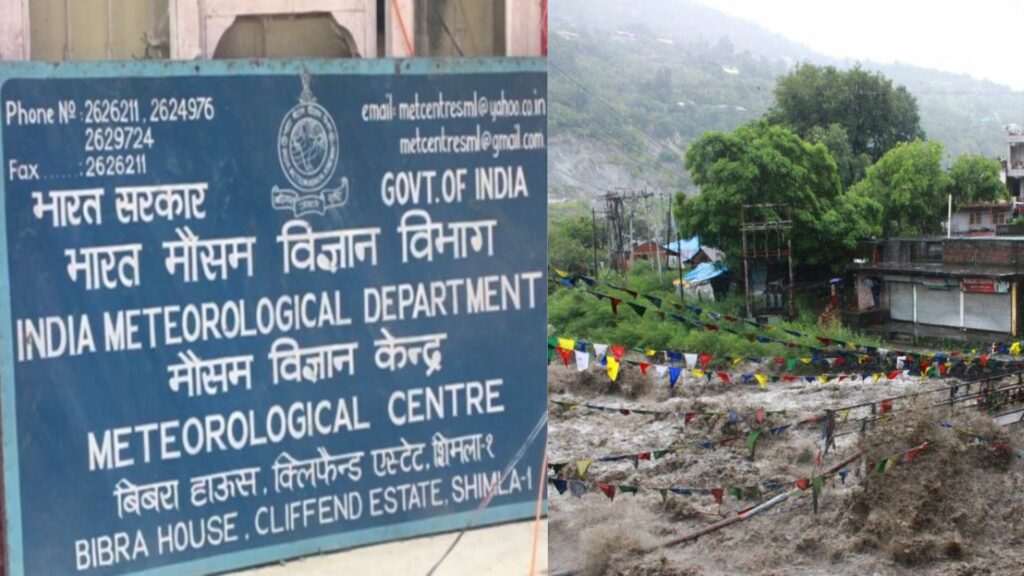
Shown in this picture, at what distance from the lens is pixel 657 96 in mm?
90688

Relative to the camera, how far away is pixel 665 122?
83188 mm

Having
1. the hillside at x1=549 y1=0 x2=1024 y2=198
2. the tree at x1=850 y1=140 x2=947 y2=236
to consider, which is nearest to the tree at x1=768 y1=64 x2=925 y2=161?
the tree at x1=850 y1=140 x2=947 y2=236

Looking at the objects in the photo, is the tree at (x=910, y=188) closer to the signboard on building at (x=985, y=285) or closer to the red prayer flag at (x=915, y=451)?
the signboard on building at (x=985, y=285)

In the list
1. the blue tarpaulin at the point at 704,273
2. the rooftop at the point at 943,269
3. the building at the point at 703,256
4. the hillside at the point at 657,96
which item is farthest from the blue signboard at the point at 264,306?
the hillside at the point at 657,96

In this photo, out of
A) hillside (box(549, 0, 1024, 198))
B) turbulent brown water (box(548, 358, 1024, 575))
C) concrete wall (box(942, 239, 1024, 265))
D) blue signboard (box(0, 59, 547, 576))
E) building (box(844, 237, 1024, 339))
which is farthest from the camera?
hillside (box(549, 0, 1024, 198))

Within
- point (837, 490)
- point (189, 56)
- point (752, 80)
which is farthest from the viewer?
point (752, 80)

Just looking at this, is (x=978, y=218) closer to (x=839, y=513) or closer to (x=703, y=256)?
(x=703, y=256)

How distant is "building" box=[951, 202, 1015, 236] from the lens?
35625 millimetres

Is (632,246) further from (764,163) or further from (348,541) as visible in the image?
(348,541)

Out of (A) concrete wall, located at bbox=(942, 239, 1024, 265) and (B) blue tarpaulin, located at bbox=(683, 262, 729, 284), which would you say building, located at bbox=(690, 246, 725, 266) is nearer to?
(B) blue tarpaulin, located at bbox=(683, 262, 729, 284)

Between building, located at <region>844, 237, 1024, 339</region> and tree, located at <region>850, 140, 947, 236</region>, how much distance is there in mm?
5159

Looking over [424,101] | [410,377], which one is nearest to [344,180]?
[424,101]

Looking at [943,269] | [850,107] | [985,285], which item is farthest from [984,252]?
[850,107]

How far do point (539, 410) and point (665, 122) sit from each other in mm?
81154
